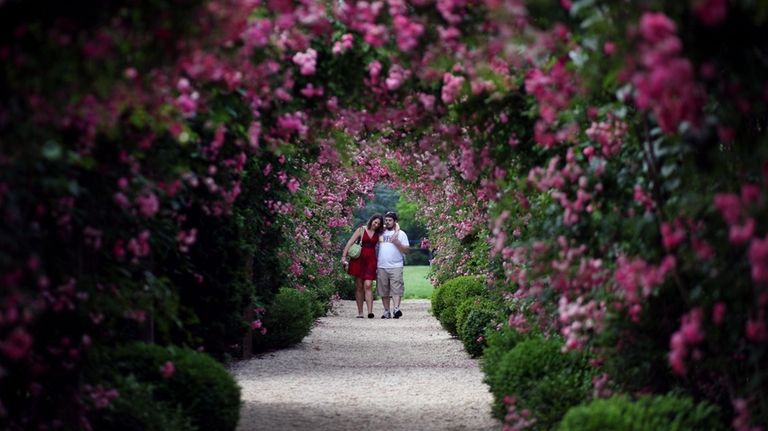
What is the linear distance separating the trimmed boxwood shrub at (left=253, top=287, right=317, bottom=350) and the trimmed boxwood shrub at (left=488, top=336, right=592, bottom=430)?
20.0 ft

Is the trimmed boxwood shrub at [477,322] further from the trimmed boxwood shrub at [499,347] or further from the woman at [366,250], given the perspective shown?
the woman at [366,250]

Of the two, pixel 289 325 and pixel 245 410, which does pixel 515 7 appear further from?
pixel 289 325

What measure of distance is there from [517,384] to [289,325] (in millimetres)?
7064

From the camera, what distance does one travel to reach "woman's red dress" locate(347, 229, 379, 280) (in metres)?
19.7

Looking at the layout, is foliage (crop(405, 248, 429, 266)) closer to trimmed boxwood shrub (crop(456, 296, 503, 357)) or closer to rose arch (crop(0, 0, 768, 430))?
trimmed boxwood shrub (crop(456, 296, 503, 357))

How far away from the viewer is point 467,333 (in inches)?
524

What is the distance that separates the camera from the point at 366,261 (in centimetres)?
1977

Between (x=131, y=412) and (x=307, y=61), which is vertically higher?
(x=307, y=61)

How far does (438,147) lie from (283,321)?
6131 mm

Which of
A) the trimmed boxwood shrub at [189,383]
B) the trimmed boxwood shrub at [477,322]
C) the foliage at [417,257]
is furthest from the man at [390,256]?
the foliage at [417,257]

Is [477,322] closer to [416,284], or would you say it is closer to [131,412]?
[131,412]

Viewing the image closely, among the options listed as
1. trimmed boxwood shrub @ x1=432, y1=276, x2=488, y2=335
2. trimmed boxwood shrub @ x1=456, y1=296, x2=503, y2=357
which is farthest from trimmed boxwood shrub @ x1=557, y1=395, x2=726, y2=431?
trimmed boxwood shrub @ x1=432, y1=276, x2=488, y2=335

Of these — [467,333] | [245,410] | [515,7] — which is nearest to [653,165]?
[515,7]

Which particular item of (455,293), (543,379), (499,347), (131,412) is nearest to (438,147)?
(499,347)
